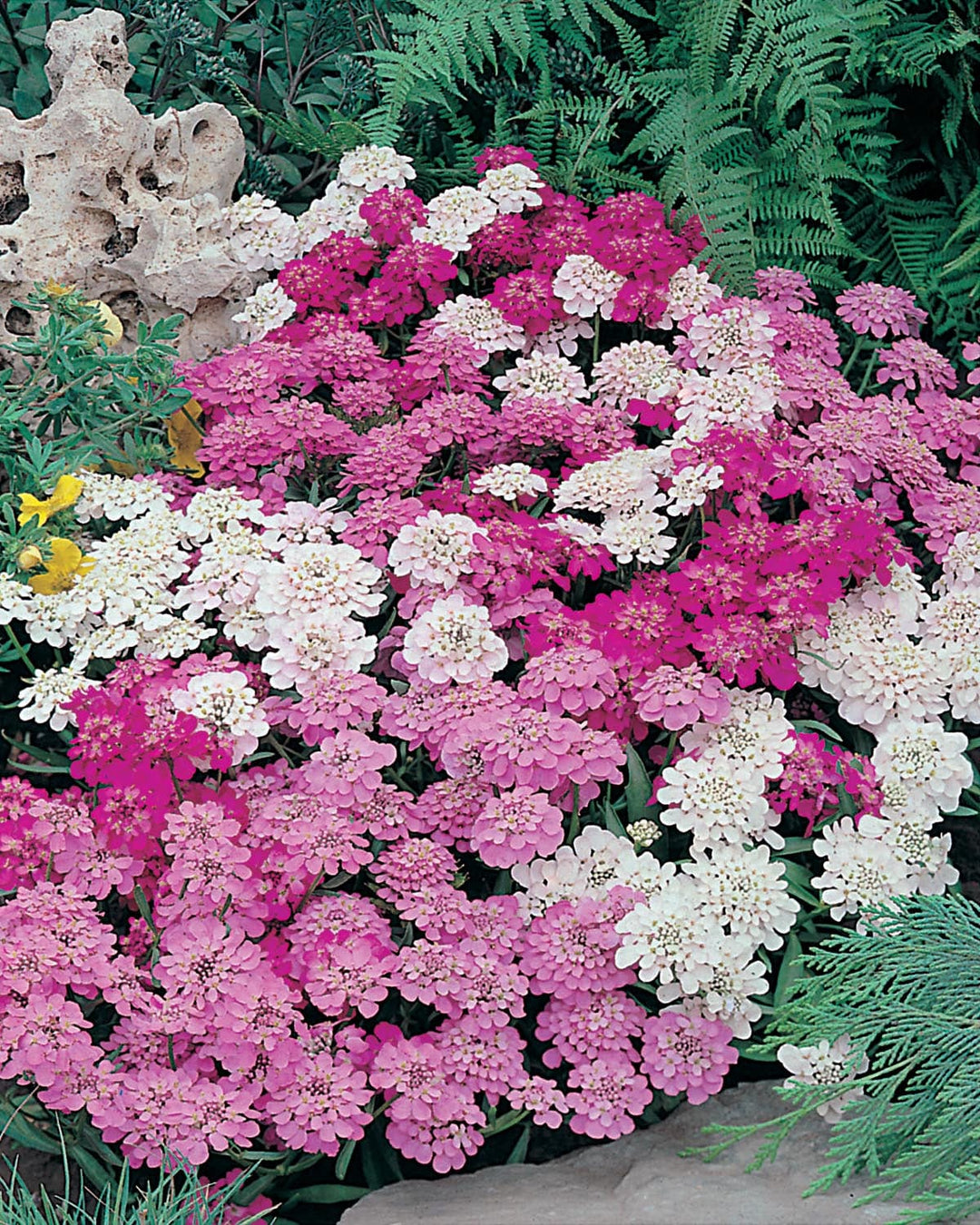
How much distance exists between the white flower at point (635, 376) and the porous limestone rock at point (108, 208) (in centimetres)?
75

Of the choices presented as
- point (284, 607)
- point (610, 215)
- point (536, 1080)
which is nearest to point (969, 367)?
point (610, 215)

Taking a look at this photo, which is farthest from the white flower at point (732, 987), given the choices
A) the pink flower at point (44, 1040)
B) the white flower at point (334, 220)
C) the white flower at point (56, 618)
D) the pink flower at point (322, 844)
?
the white flower at point (334, 220)

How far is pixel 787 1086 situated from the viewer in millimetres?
1623

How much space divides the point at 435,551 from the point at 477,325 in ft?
1.90

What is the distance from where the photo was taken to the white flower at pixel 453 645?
1756 mm

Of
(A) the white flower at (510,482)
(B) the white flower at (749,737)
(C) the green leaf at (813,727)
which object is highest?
(A) the white flower at (510,482)

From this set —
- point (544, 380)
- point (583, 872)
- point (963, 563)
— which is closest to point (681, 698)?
point (583, 872)

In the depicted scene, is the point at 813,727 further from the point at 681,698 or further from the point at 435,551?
the point at 435,551

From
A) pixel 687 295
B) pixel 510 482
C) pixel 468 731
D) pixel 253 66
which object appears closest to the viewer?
pixel 468 731

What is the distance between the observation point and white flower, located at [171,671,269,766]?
5.52 ft

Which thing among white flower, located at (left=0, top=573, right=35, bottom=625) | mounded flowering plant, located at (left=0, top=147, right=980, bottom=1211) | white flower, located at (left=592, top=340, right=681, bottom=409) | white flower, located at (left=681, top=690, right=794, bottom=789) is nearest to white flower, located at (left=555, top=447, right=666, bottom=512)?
mounded flowering plant, located at (left=0, top=147, right=980, bottom=1211)

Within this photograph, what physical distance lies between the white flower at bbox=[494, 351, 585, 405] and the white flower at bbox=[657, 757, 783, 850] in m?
0.74

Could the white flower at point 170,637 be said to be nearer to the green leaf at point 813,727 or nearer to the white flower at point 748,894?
the white flower at point 748,894

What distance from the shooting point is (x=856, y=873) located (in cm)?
170
